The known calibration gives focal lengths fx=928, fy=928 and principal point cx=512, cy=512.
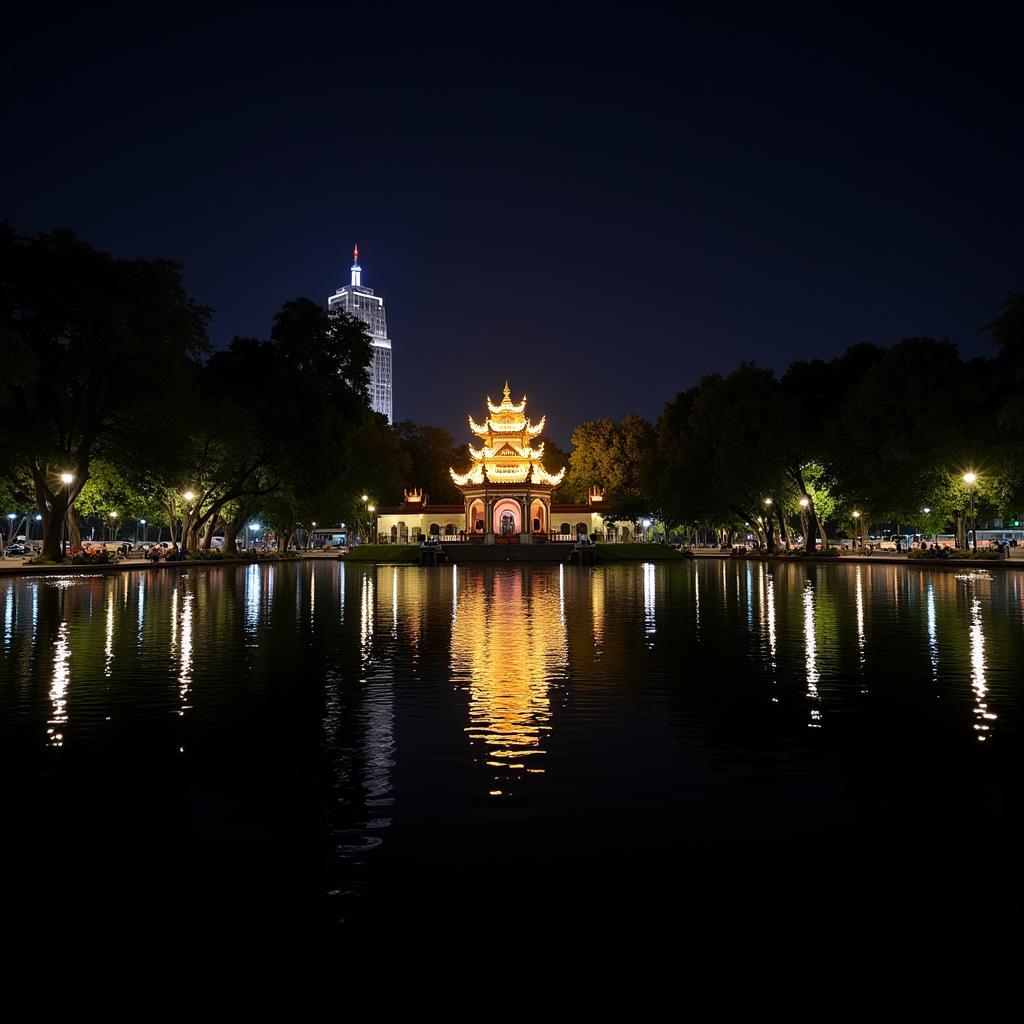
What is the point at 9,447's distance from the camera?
1553 inches

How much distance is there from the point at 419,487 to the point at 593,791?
111424 mm

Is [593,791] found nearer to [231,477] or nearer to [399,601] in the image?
[399,601]

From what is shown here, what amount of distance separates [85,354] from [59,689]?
3699 centimetres

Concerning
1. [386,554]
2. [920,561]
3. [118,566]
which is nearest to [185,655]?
[118,566]

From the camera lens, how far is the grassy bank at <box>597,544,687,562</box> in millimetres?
66938

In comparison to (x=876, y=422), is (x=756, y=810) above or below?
below

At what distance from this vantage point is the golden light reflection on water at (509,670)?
8578 mm

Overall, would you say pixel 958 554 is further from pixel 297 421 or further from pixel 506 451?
pixel 506 451

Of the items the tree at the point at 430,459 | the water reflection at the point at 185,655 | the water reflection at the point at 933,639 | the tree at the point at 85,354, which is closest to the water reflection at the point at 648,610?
the water reflection at the point at 933,639

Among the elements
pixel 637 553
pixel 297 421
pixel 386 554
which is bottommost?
pixel 637 553

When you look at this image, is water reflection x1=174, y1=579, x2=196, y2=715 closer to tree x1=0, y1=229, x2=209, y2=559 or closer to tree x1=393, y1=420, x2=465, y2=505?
tree x1=0, y1=229, x2=209, y2=559

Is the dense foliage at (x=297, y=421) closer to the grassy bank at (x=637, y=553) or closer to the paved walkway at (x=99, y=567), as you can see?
the paved walkway at (x=99, y=567)

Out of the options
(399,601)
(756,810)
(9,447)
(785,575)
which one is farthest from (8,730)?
(785,575)

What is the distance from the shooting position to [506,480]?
89875 mm
